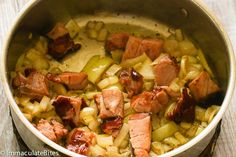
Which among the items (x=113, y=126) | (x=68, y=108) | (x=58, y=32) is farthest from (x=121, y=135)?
(x=58, y=32)

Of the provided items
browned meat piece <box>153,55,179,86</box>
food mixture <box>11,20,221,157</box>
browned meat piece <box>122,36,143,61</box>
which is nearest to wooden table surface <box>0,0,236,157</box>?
food mixture <box>11,20,221,157</box>

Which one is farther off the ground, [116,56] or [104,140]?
[116,56]

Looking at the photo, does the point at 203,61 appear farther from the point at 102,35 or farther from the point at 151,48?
the point at 102,35

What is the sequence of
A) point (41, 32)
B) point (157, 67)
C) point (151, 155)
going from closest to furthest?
point (151, 155), point (157, 67), point (41, 32)

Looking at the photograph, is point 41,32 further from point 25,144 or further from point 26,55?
point 25,144

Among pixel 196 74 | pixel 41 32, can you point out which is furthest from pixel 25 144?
pixel 196 74

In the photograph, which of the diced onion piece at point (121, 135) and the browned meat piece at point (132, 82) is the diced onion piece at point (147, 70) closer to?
the browned meat piece at point (132, 82)

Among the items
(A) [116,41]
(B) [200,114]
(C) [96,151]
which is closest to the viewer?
(C) [96,151]
